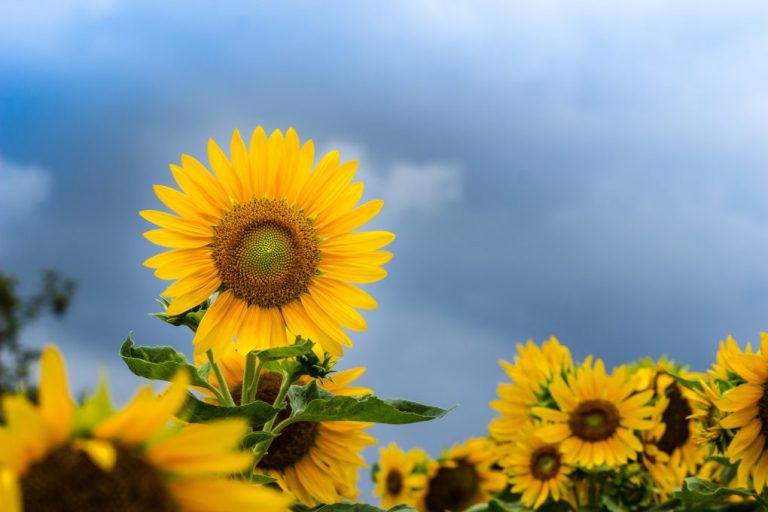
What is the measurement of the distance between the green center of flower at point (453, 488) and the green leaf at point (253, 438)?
→ 369 cm

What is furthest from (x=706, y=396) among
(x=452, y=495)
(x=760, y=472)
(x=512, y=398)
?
(x=452, y=495)

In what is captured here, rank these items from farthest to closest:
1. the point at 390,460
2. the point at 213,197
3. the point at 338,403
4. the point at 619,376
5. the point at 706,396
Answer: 1. the point at 390,460
2. the point at 619,376
3. the point at 706,396
4. the point at 213,197
5. the point at 338,403

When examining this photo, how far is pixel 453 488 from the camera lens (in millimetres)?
6090

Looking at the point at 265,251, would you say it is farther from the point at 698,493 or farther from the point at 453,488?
the point at 453,488

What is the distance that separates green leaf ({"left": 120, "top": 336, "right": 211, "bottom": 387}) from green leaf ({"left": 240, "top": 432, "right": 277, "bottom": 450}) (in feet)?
0.93

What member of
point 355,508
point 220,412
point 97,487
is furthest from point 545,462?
point 97,487

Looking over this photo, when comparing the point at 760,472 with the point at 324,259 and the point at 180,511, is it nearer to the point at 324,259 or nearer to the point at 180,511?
the point at 324,259

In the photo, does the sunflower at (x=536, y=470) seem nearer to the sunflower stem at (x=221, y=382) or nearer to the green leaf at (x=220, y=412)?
the sunflower stem at (x=221, y=382)

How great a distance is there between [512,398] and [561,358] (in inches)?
13.7

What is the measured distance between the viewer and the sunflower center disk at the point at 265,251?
2.88m

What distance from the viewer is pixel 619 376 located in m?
4.88

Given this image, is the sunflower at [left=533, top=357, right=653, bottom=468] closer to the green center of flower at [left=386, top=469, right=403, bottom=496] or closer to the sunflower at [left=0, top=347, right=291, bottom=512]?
the green center of flower at [left=386, top=469, right=403, bottom=496]

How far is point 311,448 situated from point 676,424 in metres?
2.41

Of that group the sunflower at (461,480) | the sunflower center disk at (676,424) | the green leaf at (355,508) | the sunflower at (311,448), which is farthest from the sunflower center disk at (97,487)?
the sunflower at (461,480)
